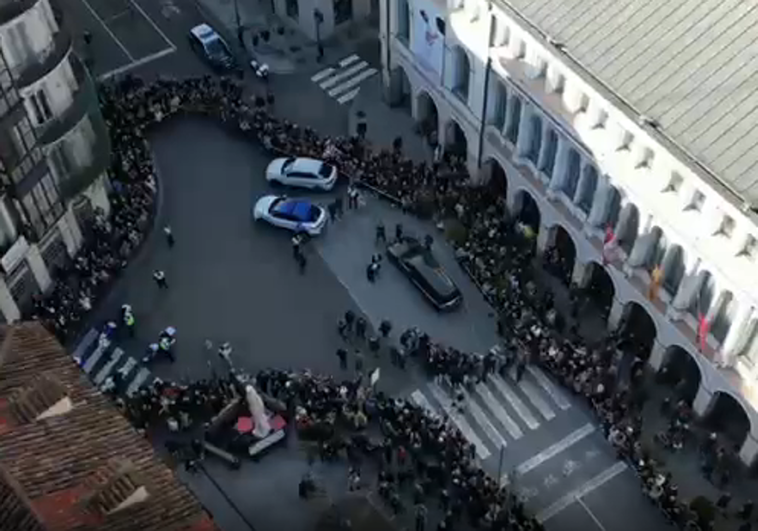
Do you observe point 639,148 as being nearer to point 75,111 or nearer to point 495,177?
point 495,177

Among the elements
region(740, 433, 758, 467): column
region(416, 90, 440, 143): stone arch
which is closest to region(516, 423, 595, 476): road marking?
region(740, 433, 758, 467): column

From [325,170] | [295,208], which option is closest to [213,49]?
[325,170]

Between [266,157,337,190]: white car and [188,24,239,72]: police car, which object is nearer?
[266,157,337,190]: white car

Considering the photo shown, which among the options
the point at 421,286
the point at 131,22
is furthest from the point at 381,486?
the point at 131,22

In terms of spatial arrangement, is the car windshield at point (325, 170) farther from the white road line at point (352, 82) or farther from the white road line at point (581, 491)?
the white road line at point (581, 491)

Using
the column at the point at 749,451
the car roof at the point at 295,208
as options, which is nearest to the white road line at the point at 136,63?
the car roof at the point at 295,208

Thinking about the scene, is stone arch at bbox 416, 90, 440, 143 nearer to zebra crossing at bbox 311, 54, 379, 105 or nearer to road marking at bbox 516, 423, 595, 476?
zebra crossing at bbox 311, 54, 379, 105
